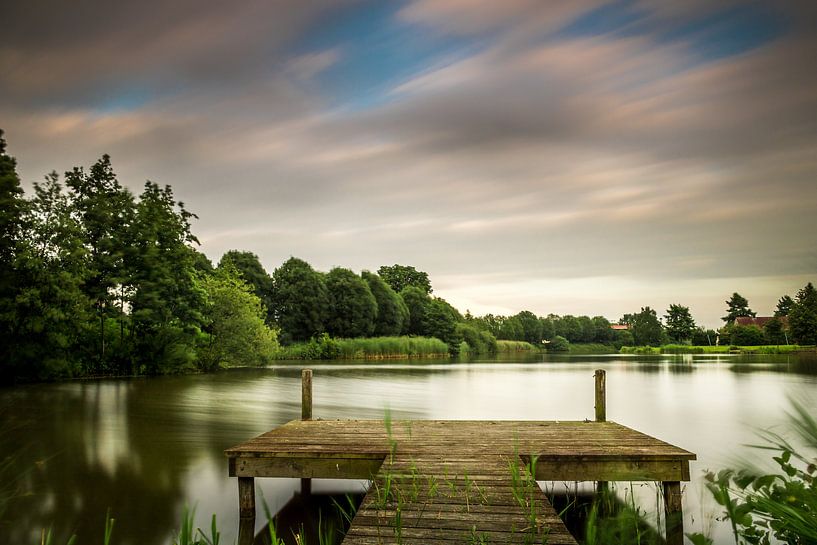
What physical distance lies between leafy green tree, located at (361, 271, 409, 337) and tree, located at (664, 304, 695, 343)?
6811 centimetres

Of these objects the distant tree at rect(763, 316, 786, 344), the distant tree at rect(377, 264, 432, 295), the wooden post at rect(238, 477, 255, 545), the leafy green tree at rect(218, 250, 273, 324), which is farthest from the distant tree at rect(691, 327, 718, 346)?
the wooden post at rect(238, 477, 255, 545)

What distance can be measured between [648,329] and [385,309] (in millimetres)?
66199

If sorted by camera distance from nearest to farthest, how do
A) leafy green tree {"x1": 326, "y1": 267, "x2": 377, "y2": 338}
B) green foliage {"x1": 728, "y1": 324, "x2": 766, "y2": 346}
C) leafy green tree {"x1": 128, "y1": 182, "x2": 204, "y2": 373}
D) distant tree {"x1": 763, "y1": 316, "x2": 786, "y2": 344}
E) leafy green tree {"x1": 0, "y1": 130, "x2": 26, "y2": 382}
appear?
leafy green tree {"x1": 0, "y1": 130, "x2": 26, "y2": 382}, leafy green tree {"x1": 128, "y1": 182, "x2": 204, "y2": 373}, leafy green tree {"x1": 326, "y1": 267, "x2": 377, "y2": 338}, distant tree {"x1": 763, "y1": 316, "x2": 786, "y2": 344}, green foliage {"x1": 728, "y1": 324, "x2": 766, "y2": 346}

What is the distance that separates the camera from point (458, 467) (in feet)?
19.7

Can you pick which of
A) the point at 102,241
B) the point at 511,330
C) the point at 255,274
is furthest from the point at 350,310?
the point at 511,330

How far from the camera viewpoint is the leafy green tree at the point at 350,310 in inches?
2918

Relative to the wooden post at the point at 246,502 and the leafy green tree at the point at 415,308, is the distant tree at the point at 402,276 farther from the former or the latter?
the wooden post at the point at 246,502

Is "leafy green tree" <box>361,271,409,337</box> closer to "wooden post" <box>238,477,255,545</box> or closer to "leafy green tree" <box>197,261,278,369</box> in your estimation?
"leafy green tree" <box>197,261,278,369</box>

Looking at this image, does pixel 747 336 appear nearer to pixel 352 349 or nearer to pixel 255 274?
pixel 352 349

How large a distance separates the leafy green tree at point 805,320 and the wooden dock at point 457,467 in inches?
3144

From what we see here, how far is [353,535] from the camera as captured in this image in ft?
13.1

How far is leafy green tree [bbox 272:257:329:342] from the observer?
72.8 m

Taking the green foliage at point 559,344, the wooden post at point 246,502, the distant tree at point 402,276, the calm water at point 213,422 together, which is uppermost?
the distant tree at point 402,276

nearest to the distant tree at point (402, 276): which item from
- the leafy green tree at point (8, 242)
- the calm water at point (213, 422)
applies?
the calm water at point (213, 422)
